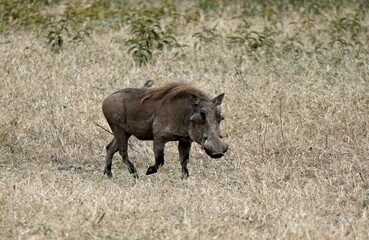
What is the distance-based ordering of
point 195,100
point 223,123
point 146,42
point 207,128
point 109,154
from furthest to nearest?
point 146,42, point 223,123, point 109,154, point 195,100, point 207,128

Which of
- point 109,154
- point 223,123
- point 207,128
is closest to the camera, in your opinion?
point 207,128

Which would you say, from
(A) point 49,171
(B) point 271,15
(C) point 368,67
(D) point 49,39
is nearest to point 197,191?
(A) point 49,171

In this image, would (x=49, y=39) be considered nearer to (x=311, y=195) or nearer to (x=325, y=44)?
(x=325, y=44)

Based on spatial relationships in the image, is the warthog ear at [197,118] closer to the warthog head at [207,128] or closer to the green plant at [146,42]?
the warthog head at [207,128]

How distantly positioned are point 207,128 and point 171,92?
1.97 feet

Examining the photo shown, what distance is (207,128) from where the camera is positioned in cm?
774

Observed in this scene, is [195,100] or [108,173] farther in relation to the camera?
[108,173]

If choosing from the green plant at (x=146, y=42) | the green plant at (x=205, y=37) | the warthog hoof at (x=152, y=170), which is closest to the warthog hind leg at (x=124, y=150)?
the warthog hoof at (x=152, y=170)

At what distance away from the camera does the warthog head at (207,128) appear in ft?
25.1

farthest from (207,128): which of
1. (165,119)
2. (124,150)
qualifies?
(124,150)

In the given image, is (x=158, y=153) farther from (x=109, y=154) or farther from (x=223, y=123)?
(x=223, y=123)

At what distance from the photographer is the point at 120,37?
12.9 metres

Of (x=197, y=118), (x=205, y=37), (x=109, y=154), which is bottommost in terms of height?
(x=205, y=37)

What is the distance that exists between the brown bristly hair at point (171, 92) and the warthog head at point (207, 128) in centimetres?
12
